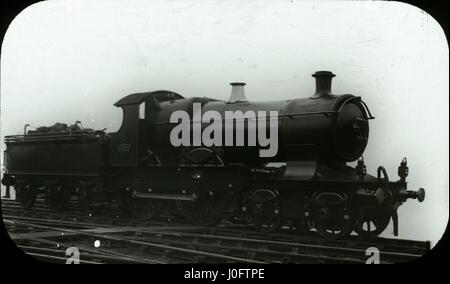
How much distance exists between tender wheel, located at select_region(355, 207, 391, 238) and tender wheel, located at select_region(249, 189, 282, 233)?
1.61 meters

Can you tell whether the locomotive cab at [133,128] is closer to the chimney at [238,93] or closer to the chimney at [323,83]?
the chimney at [238,93]

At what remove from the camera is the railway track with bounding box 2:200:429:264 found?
838 centimetres

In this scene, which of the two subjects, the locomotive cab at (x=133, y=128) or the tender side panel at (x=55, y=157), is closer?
the locomotive cab at (x=133, y=128)

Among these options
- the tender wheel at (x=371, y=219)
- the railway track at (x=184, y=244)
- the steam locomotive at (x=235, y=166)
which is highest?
the steam locomotive at (x=235, y=166)

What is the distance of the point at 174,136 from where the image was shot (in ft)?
40.0

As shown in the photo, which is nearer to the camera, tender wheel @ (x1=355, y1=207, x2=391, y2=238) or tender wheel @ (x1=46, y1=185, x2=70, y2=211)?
tender wheel @ (x1=355, y1=207, x2=391, y2=238)

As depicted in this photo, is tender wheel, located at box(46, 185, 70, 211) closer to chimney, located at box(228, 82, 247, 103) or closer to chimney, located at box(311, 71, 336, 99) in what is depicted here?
chimney, located at box(228, 82, 247, 103)

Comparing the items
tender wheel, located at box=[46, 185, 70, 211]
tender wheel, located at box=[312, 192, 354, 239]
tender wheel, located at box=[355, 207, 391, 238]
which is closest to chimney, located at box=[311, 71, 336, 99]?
tender wheel, located at box=[312, 192, 354, 239]

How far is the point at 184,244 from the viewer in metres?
9.52

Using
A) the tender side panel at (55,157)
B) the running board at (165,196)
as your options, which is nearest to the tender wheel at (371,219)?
the running board at (165,196)

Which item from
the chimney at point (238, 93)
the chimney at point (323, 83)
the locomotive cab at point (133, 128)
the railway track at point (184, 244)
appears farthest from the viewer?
the locomotive cab at point (133, 128)

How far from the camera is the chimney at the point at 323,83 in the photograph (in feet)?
33.1

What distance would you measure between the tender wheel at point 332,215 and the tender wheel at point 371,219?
0.62 ft

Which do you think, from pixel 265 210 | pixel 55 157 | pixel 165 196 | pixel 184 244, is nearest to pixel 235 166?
pixel 265 210
